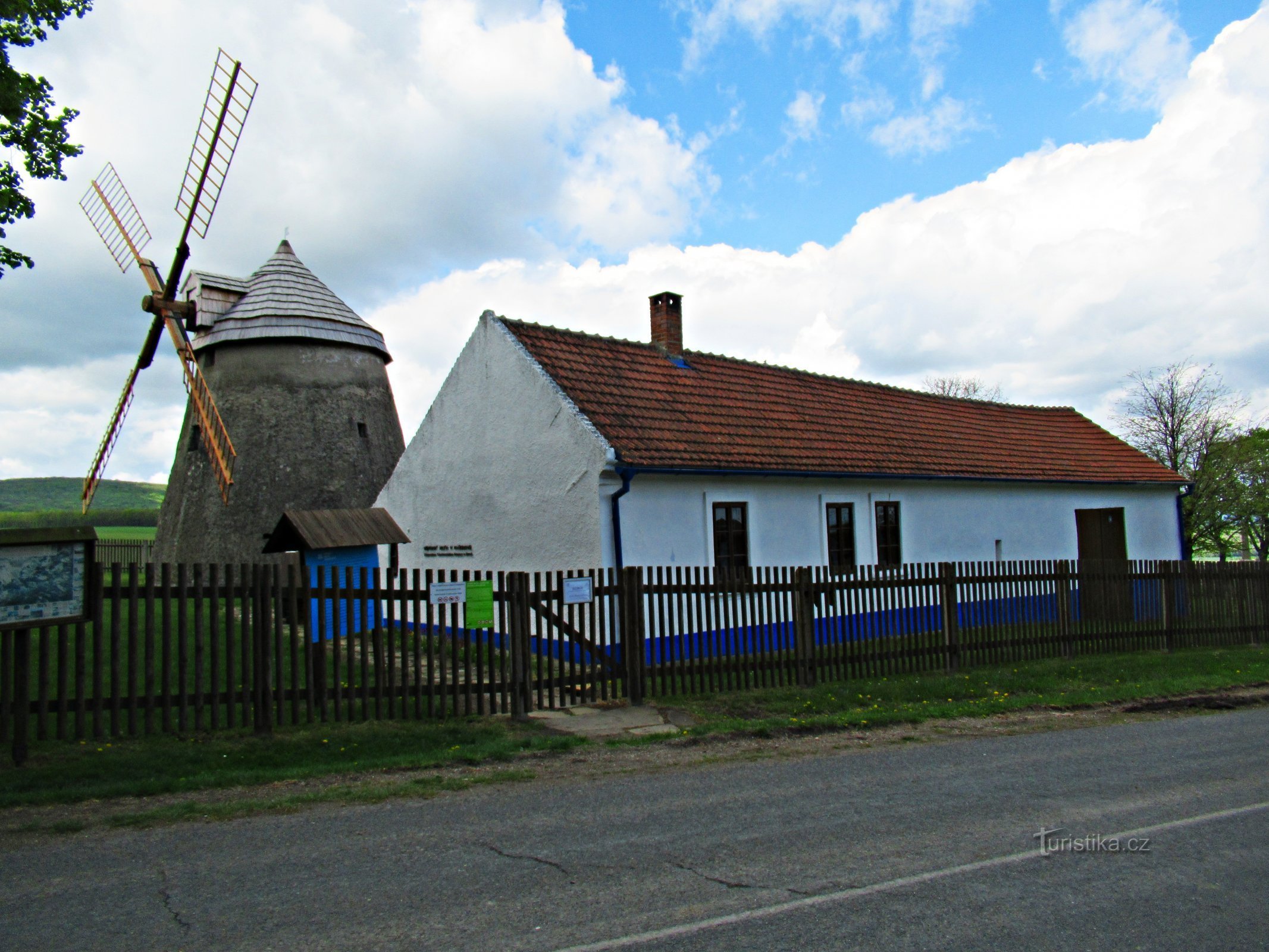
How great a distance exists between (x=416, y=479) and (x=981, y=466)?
12056 millimetres

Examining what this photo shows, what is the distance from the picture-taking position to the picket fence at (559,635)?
7.73 meters

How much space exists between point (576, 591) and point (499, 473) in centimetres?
536

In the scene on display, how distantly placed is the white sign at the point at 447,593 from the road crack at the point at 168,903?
4.41m

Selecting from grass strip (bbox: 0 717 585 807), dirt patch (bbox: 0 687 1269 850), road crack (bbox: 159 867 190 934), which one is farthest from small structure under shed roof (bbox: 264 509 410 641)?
road crack (bbox: 159 867 190 934)

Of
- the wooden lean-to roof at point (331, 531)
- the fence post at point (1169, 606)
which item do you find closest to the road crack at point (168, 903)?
the wooden lean-to roof at point (331, 531)

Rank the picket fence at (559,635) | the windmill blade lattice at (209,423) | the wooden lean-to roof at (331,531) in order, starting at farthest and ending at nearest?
the windmill blade lattice at (209,423) < the wooden lean-to roof at (331,531) < the picket fence at (559,635)

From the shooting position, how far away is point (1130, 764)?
7.36 m

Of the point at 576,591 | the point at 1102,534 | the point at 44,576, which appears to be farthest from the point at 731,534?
the point at 1102,534

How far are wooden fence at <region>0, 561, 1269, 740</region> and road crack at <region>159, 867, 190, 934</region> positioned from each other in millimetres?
2948

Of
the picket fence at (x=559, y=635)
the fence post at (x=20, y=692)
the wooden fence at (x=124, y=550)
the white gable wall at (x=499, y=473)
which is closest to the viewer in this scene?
the fence post at (x=20, y=692)

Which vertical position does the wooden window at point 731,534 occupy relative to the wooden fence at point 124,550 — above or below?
below

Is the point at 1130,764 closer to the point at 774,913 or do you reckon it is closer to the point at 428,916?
the point at 774,913

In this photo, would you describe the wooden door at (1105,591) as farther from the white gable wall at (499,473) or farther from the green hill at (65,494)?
the green hill at (65,494)

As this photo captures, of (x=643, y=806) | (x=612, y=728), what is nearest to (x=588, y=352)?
(x=612, y=728)
